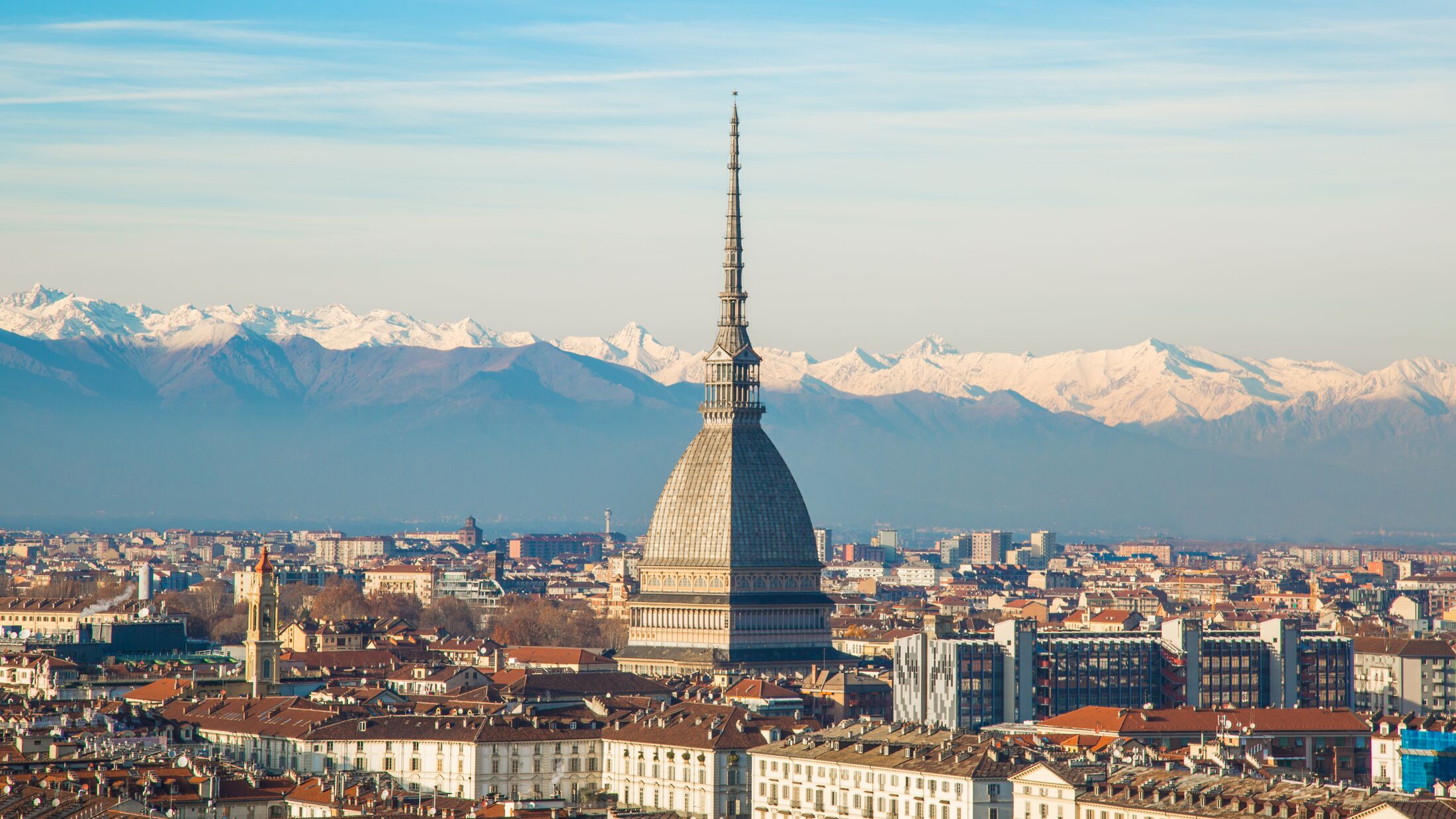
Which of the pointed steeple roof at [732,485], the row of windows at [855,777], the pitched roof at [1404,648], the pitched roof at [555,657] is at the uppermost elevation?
the pointed steeple roof at [732,485]

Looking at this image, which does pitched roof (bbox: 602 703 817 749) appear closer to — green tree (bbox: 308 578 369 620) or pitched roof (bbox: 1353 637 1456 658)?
pitched roof (bbox: 1353 637 1456 658)

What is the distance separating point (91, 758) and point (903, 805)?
73.0 feet

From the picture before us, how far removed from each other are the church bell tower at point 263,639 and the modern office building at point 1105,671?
935 inches

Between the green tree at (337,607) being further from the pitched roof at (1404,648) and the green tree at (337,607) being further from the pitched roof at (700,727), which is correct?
the pitched roof at (700,727)

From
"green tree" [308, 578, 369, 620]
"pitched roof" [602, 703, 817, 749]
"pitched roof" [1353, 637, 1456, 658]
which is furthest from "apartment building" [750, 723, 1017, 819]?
"green tree" [308, 578, 369, 620]

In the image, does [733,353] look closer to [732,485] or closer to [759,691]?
[732,485]

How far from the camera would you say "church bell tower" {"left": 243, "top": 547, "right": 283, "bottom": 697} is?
10875 cm

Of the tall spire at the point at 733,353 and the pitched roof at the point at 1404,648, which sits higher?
the tall spire at the point at 733,353

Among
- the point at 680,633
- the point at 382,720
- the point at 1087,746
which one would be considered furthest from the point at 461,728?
the point at 680,633

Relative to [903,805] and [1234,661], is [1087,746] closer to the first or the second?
[903,805]

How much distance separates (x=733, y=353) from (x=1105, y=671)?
1409 inches

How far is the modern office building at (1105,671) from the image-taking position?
11375 cm

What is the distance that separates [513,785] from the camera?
293ft

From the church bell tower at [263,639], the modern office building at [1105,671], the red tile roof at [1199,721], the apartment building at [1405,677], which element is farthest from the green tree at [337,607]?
the red tile roof at [1199,721]
